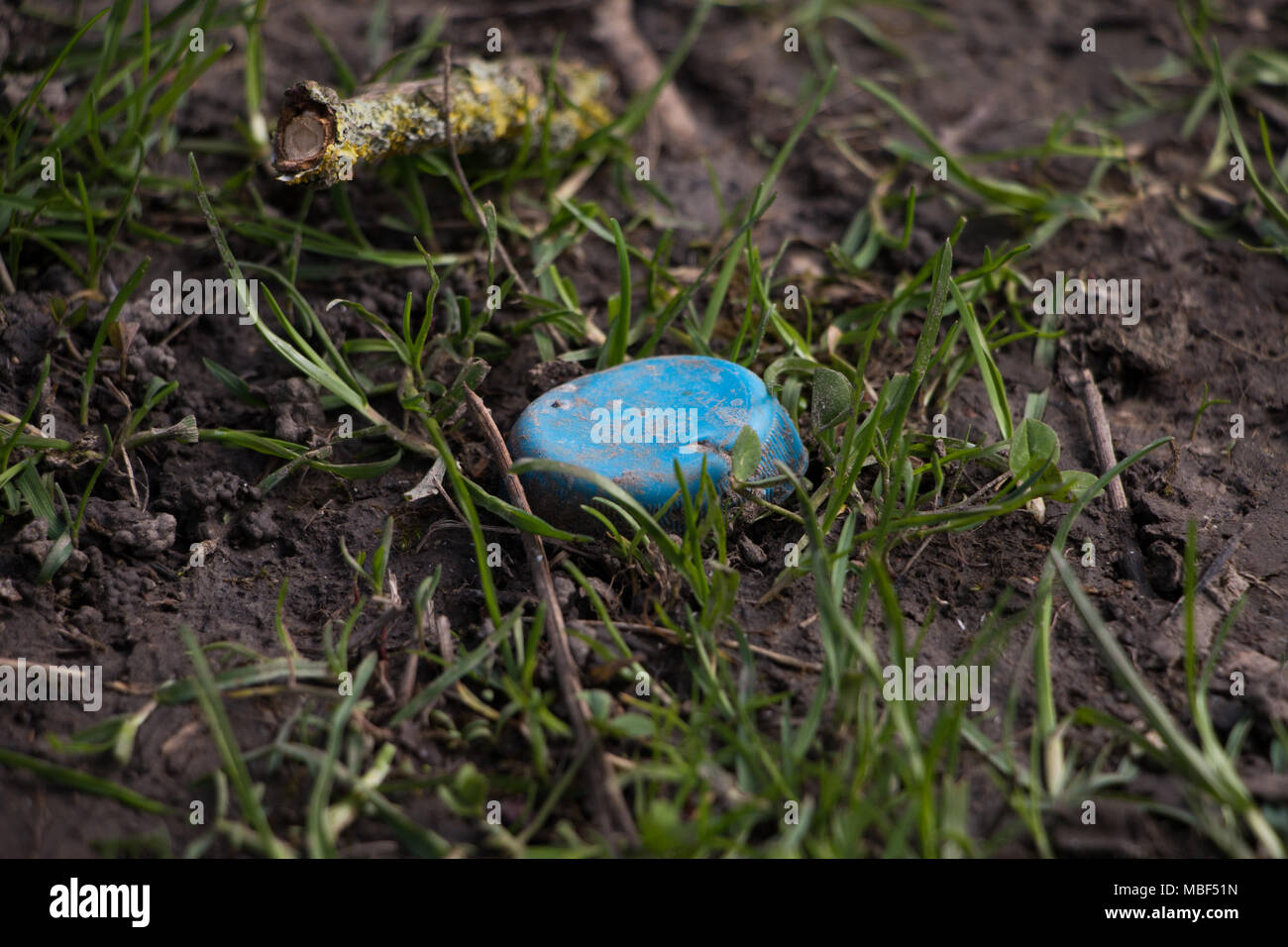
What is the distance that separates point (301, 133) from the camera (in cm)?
202

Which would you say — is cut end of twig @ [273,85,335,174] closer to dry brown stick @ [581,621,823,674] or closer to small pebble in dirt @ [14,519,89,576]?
small pebble in dirt @ [14,519,89,576]

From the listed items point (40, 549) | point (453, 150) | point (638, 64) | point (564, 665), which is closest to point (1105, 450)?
point (564, 665)

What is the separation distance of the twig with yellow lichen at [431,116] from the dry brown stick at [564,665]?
1.76 ft

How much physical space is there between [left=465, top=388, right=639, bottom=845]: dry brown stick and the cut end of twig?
1.72 ft

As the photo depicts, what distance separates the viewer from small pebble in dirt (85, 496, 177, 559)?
5.96ft

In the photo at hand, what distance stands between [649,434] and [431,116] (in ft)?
2.99

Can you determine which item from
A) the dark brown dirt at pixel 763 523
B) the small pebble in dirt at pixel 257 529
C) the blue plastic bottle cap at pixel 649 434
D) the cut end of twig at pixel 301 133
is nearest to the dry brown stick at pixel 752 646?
the dark brown dirt at pixel 763 523

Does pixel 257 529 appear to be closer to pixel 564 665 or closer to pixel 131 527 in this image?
pixel 131 527

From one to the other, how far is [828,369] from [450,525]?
28.7 inches

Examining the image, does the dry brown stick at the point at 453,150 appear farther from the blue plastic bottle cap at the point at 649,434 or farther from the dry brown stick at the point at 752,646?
the dry brown stick at the point at 752,646

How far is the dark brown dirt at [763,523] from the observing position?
5.23 feet

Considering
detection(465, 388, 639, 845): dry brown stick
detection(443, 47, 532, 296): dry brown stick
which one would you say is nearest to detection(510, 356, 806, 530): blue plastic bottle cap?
detection(465, 388, 639, 845): dry brown stick
